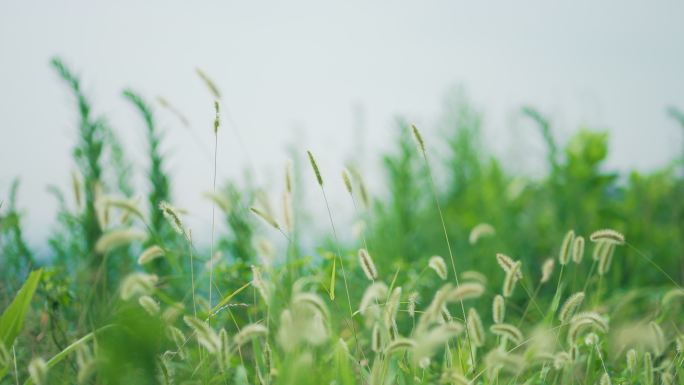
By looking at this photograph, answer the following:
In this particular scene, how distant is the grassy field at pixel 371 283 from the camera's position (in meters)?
1.33

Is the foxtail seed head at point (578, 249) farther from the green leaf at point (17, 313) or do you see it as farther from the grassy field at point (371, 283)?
the green leaf at point (17, 313)

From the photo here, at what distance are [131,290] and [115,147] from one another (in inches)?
77.7

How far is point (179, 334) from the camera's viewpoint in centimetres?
148

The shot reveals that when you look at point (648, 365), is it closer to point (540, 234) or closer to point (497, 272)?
point (497, 272)

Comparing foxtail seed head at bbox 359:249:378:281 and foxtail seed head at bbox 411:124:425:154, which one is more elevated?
foxtail seed head at bbox 411:124:425:154

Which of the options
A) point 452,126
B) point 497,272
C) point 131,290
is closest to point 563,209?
point 497,272

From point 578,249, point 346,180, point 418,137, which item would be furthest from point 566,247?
point 346,180

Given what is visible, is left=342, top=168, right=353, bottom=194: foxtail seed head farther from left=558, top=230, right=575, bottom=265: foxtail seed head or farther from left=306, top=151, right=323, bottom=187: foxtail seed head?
left=558, top=230, right=575, bottom=265: foxtail seed head

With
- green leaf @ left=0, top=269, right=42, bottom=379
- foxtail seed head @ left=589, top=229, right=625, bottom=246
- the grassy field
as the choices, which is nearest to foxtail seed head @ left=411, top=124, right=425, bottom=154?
the grassy field

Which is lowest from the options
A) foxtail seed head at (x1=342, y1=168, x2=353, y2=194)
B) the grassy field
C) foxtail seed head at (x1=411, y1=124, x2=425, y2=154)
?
the grassy field

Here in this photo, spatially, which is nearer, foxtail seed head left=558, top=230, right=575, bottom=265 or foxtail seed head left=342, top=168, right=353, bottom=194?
foxtail seed head left=342, top=168, right=353, bottom=194

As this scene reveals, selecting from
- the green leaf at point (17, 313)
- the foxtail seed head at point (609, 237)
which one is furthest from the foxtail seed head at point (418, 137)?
Answer: the green leaf at point (17, 313)

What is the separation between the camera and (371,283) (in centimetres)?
278

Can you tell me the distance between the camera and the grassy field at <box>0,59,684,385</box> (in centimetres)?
133
